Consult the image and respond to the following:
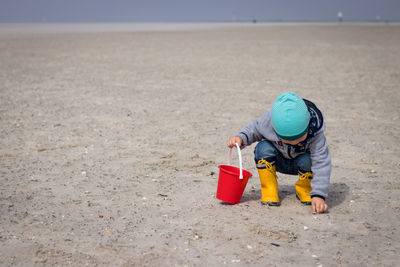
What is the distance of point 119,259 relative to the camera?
2.55 meters

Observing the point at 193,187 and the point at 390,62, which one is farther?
the point at 390,62

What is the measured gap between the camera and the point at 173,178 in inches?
151

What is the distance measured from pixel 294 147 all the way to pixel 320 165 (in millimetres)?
210

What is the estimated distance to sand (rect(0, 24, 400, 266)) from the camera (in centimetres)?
267

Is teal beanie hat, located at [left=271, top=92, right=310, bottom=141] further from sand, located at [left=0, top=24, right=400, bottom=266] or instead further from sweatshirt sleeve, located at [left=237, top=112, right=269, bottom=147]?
sand, located at [left=0, top=24, right=400, bottom=266]

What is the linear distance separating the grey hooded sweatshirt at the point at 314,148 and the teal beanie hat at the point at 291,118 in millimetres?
181

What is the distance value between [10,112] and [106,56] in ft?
25.2

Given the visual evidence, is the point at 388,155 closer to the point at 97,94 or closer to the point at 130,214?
the point at 130,214

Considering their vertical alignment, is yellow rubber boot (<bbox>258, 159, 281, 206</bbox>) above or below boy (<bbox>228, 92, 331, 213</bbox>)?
below

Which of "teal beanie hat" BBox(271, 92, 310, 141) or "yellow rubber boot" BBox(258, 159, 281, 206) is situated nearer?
"teal beanie hat" BBox(271, 92, 310, 141)

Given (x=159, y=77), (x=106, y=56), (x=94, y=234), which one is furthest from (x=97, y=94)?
(x=106, y=56)

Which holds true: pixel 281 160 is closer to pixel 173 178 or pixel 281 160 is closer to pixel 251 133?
pixel 251 133

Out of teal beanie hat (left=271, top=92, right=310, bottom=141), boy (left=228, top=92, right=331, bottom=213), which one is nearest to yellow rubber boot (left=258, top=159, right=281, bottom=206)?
boy (left=228, top=92, right=331, bottom=213)

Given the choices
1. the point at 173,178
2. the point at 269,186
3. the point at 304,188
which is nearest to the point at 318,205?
the point at 304,188
